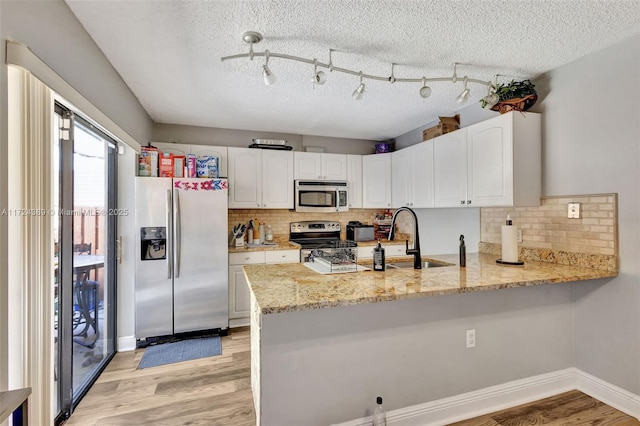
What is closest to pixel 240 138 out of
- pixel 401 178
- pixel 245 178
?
pixel 245 178

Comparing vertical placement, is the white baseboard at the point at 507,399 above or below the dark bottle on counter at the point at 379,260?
below

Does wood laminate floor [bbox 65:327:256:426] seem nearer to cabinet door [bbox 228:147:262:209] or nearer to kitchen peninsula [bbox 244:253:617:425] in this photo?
kitchen peninsula [bbox 244:253:617:425]

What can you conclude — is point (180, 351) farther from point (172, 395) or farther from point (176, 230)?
point (176, 230)

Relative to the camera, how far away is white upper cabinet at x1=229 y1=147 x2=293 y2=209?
12.6 feet

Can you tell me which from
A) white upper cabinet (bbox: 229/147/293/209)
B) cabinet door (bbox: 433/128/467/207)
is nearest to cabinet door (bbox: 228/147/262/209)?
white upper cabinet (bbox: 229/147/293/209)

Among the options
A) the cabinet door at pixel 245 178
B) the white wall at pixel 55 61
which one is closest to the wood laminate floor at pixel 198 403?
the white wall at pixel 55 61

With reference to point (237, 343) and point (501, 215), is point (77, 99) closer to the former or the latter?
point (237, 343)

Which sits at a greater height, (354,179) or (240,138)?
(240,138)

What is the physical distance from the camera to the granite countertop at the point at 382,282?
4.85ft

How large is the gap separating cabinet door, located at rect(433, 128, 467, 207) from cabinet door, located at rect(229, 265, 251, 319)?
240 cm

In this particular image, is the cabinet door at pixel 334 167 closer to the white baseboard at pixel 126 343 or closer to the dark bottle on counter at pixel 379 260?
the dark bottle on counter at pixel 379 260

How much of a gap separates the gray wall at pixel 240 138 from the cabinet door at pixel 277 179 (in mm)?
418

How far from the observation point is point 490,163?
264 cm

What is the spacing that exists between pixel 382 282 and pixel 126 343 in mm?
2724
